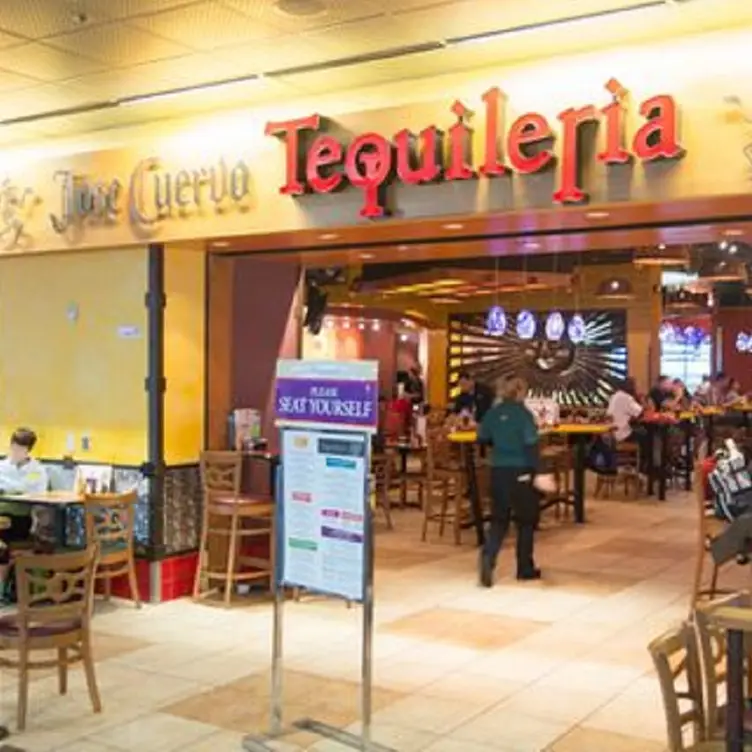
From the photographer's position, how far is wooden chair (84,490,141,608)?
7164 mm

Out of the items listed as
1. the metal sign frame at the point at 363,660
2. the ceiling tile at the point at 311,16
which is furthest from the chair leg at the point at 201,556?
the ceiling tile at the point at 311,16

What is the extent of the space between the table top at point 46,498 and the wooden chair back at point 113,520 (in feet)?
0.47

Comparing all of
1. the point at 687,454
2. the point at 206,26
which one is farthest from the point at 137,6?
the point at 687,454

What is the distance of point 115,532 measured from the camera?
24.2 feet

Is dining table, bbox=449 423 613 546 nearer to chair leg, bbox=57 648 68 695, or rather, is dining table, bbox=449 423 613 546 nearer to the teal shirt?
the teal shirt

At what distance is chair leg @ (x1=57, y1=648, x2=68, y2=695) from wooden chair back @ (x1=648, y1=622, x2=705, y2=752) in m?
3.09

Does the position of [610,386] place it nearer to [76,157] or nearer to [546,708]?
[76,157]

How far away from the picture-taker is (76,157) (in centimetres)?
793

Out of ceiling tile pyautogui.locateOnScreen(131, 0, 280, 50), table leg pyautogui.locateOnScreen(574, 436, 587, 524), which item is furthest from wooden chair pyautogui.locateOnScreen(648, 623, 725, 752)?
table leg pyautogui.locateOnScreen(574, 436, 587, 524)

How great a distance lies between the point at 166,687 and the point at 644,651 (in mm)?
2769

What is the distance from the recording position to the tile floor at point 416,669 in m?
4.96

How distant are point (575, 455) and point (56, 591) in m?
7.44

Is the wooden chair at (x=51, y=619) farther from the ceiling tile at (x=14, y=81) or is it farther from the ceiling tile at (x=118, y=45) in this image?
the ceiling tile at (x=14, y=81)

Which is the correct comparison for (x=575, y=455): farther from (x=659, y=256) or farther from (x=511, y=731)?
(x=511, y=731)
